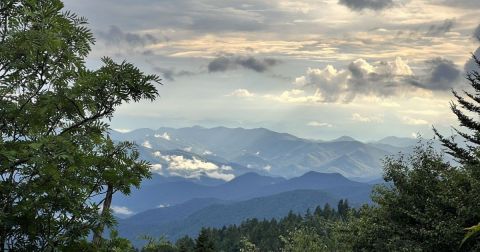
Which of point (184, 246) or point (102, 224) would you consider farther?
point (184, 246)

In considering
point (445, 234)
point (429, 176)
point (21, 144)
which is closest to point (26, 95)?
point (21, 144)

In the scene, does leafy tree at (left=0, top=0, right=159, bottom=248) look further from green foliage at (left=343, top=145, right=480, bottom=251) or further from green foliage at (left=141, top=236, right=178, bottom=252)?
green foliage at (left=343, top=145, right=480, bottom=251)

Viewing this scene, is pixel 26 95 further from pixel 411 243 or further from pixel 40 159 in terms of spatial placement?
pixel 411 243

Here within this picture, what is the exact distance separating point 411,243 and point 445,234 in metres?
3.31

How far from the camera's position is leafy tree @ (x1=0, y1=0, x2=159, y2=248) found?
705cm

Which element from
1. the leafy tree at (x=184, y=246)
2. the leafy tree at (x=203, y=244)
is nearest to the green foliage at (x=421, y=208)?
the leafy tree at (x=184, y=246)

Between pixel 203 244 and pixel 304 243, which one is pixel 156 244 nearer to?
pixel 304 243

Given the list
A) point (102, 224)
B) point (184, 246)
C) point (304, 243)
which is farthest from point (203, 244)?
point (102, 224)

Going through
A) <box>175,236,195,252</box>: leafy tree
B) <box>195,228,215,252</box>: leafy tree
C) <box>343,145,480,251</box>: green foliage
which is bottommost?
<box>175,236,195,252</box>: leafy tree

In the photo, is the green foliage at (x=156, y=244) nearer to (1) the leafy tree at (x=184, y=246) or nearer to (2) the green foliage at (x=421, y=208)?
(1) the leafy tree at (x=184, y=246)

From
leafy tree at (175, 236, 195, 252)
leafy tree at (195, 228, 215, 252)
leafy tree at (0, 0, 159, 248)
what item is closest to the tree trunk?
leafy tree at (0, 0, 159, 248)

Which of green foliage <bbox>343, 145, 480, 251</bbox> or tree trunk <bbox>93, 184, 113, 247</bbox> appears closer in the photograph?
tree trunk <bbox>93, 184, 113, 247</bbox>

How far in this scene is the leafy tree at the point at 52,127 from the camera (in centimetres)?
705

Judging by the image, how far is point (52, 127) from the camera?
26.7 feet
